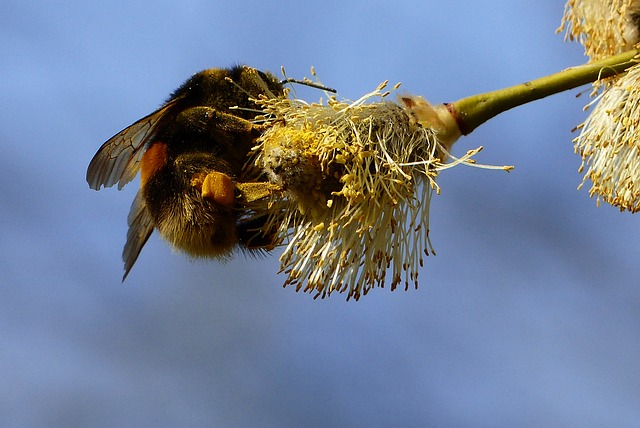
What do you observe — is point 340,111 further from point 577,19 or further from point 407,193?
point 577,19

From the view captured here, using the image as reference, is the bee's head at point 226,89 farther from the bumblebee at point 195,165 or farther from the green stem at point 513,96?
the green stem at point 513,96

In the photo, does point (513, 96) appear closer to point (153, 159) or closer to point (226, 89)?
point (226, 89)

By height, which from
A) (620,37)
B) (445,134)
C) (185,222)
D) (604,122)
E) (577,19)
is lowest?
(185,222)

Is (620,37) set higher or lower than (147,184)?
higher

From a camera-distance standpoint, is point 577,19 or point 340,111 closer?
point 340,111

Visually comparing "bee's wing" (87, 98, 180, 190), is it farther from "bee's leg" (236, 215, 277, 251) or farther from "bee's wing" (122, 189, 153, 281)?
"bee's leg" (236, 215, 277, 251)

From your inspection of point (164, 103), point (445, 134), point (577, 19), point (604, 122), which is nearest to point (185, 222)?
point (164, 103)

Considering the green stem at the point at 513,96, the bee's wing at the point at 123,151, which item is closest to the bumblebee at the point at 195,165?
the bee's wing at the point at 123,151
